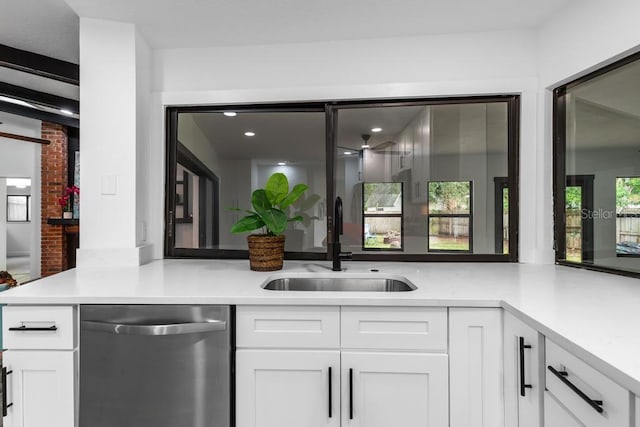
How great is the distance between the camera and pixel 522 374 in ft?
3.67

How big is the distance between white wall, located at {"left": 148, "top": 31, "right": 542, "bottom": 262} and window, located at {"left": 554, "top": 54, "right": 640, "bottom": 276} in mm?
143

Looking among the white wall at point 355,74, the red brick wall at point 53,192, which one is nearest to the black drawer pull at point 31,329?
the white wall at point 355,74

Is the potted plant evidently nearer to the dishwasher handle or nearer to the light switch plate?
the dishwasher handle

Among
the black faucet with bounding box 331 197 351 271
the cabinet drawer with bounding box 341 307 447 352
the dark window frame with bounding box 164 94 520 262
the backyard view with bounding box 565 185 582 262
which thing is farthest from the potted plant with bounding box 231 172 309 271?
the backyard view with bounding box 565 185 582 262

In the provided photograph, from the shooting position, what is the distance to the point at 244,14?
1.81m

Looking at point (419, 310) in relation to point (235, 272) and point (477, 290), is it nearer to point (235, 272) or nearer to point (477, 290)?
point (477, 290)

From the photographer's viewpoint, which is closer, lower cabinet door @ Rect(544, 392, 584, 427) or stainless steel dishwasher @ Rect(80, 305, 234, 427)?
lower cabinet door @ Rect(544, 392, 584, 427)

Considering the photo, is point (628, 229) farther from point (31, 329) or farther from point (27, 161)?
point (27, 161)

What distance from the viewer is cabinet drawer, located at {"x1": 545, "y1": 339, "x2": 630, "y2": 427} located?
0.72 metres

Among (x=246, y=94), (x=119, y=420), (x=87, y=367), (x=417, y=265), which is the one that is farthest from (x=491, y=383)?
(x=246, y=94)

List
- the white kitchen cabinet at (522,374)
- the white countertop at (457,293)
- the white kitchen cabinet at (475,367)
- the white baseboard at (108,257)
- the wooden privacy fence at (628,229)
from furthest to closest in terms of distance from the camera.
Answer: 1. the white baseboard at (108,257)
2. the wooden privacy fence at (628,229)
3. the white kitchen cabinet at (475,367)
4. the white kitchen cabinet at (522,374)
5. the white countertop at (457,293)

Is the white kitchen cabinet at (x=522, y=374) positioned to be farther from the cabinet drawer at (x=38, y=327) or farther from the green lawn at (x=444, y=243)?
the cabinet drawer at (x=38, y=327)

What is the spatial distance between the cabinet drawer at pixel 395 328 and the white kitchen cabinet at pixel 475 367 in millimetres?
53

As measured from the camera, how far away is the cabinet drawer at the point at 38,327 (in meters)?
1.29
